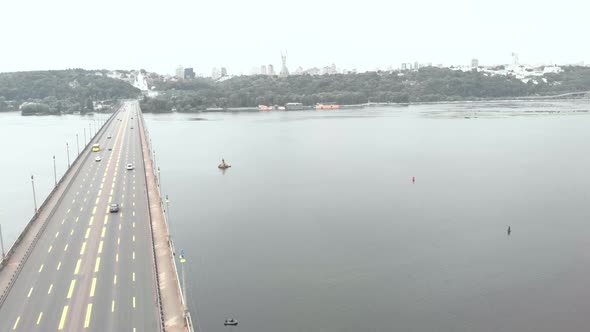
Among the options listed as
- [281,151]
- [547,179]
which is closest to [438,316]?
[547,179]

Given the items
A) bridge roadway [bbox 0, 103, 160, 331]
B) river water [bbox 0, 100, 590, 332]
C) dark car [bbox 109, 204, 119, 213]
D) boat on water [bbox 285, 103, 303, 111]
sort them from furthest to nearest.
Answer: boat on water [bbox 285, 103, 303, 111] < dark car [bbox 109, 204, 119, 213] < river water [bbox 0, 100, 590, 332] < bridge roadway [bbox 0, 103, 160, 331]

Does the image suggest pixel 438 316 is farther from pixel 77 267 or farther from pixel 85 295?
pixel 77 267

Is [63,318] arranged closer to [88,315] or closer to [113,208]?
[88,315]

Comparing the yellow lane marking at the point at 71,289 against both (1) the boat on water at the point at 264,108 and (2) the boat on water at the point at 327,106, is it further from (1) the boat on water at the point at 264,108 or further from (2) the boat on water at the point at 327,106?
(2) the boat on water at the point at 327,106

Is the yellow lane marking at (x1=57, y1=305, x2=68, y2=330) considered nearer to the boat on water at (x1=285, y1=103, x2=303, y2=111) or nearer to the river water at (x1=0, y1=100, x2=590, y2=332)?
the river water at (x1=0, y1=100, x2=590, y2=332)

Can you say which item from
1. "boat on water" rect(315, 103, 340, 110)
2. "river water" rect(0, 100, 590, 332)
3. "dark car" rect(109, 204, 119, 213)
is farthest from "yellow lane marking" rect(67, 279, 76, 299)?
"boat on water" rect(315, 103, 340, 110)

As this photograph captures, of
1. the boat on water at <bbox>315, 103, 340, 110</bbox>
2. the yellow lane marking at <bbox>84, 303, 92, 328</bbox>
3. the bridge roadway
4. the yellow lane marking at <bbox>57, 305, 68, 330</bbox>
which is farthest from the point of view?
the boat on water at <bbox>315, 103, 340, 110</bbox>
